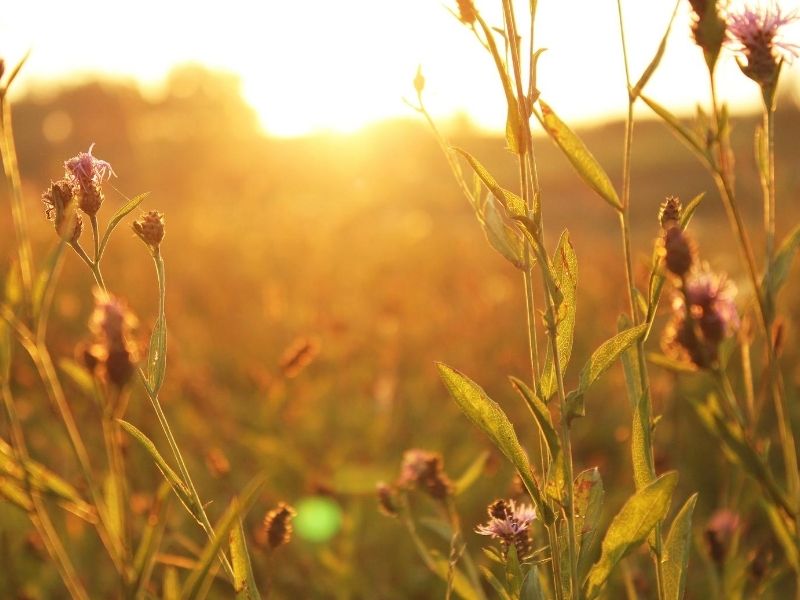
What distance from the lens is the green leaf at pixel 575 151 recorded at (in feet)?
3.05

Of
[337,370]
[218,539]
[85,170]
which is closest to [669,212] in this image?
[218,539]

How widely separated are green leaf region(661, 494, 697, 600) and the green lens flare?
1270 millimetres

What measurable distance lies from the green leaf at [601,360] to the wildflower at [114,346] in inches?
17.7

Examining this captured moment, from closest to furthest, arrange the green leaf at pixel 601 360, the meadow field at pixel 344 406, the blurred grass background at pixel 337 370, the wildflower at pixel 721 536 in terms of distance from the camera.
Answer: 1. the green leaf at pixel 601 360
2. the wildflower at pixel 721 536
3. the meadow field at pixel 344 406
4. the blurred grass background at pixel 337 370

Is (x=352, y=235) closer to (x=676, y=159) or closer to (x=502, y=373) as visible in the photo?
(x=502, y=373)

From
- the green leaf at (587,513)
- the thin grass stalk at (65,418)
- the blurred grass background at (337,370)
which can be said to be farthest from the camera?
the blurred grass background at (337,370)

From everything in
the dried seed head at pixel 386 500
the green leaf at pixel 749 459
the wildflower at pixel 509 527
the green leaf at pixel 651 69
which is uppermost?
the green leaf at pixel 651 69

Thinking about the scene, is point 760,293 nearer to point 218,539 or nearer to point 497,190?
point 497,190

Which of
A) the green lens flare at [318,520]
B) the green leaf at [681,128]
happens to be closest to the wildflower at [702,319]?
the green leaf at [681,128]

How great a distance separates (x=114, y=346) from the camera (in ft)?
2.43

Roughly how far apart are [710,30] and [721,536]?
2.81 feet

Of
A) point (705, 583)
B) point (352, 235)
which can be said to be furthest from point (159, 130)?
point (705, 583)

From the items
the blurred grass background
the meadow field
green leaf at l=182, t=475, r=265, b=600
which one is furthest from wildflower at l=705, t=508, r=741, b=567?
green leaf at l=182, t=475, r=265, b=600

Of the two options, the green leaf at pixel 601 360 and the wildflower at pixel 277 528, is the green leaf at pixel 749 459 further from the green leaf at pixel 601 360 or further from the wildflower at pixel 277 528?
the wildflower at pixel 277 528
